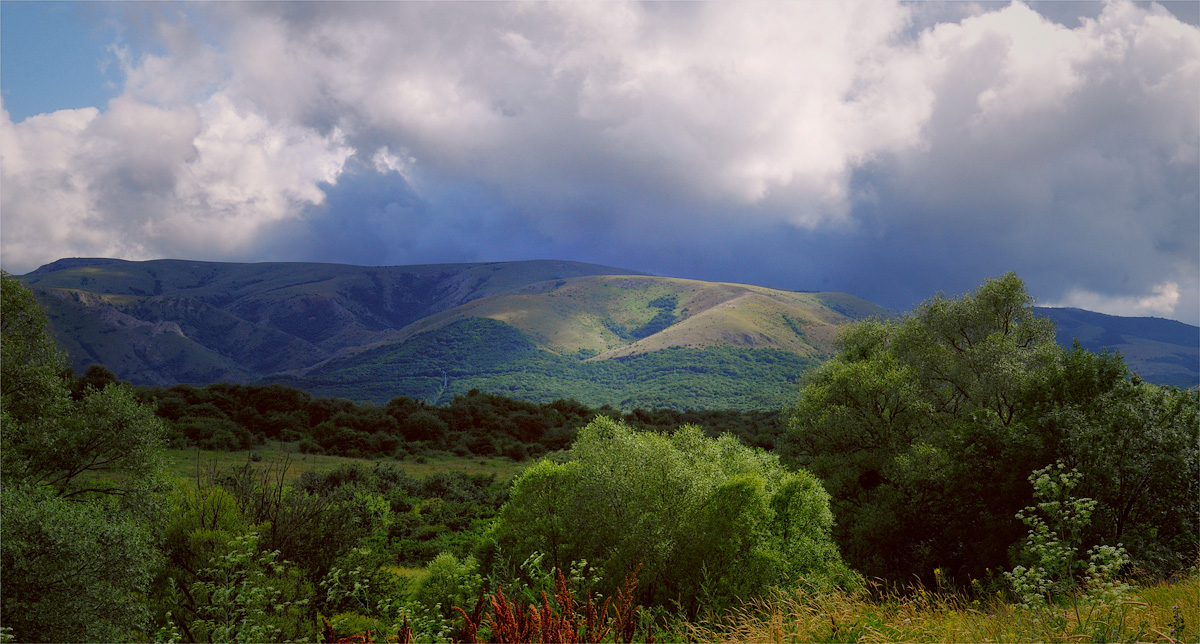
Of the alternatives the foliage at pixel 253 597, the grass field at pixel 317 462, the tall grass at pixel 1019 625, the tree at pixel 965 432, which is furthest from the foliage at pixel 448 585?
the grass field at pixel 317 462

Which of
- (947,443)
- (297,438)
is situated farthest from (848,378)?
(297,438)

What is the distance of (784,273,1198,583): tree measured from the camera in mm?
20203

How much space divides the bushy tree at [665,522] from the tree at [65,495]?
1126 cm

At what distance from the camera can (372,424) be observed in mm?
81938

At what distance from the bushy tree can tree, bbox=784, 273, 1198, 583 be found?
5.23 m

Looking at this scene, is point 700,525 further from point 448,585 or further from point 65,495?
point 65,495

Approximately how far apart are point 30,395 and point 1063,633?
28616 millimetres

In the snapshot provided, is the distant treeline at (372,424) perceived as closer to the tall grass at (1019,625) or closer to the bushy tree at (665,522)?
the bushy tree at (665,522)

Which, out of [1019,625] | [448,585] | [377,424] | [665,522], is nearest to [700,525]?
[665,522]

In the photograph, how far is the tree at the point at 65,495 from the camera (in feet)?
52.2

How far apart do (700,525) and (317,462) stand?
5033 cm

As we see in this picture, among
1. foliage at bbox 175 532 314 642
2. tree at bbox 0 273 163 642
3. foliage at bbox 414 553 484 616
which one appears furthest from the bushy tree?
tree at bbox 0 273 163 642

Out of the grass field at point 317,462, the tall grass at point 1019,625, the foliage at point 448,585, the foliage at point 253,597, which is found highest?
the tall grass at point 1019,625

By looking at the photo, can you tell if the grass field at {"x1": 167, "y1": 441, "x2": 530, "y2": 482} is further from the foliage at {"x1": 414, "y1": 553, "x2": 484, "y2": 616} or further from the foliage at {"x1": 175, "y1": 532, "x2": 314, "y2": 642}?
the foliage at {"x1": 175, "y1": 532, "x2": 314, "y2": 642}
